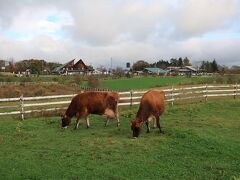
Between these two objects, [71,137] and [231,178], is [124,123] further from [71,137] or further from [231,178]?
[231,178]

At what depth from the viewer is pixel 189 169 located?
9.31m

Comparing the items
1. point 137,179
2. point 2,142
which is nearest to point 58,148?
point 2,142

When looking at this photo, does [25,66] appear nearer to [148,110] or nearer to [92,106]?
[92,106]

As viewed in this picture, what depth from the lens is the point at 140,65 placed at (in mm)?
157750

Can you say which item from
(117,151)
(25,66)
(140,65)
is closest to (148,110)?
(117,151)

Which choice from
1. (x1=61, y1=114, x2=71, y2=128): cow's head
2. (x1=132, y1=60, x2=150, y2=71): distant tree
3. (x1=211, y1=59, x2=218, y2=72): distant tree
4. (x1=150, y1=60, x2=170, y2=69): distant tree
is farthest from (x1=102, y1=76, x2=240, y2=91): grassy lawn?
(x1=150, y1=60, x2=170, y2=69): distant tree

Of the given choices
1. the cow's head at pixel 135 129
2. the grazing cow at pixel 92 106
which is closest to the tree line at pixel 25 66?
the grazing cow at pixel 92 106

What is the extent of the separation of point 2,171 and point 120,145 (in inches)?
149

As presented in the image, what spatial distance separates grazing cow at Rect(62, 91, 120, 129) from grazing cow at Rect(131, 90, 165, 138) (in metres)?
1.75

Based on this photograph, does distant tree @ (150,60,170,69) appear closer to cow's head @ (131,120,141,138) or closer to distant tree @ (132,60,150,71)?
distant tree @ (132,60,150,71)

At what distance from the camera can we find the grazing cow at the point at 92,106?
15.0 m

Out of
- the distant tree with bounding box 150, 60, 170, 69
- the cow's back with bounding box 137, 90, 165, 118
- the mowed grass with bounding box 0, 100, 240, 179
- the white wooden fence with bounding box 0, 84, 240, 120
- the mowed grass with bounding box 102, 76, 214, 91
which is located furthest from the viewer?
the distant tree with bounding box 150, 60, 170, 69

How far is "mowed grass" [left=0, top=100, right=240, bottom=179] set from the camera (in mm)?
8969

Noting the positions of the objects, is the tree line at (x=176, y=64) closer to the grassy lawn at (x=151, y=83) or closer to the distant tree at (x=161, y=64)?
the distant tree at (x=161, y=64)
